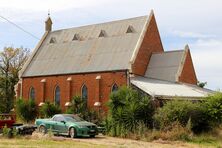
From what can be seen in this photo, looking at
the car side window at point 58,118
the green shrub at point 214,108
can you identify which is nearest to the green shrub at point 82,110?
the car side window at point 58,118

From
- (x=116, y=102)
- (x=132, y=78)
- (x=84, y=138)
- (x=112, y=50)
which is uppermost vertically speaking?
(x=112, y=50)

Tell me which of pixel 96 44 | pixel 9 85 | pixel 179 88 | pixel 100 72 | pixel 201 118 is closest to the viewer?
pixel 201 118

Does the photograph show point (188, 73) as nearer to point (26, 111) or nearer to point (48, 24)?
point (26, 111)

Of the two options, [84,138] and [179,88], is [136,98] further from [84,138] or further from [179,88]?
[179,88]

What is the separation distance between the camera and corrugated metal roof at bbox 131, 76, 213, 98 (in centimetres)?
3427

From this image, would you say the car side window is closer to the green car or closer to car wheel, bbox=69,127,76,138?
the green car

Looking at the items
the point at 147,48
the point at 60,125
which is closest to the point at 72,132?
the point at 60,125

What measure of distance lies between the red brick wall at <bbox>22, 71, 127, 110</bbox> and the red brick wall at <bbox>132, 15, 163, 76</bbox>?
2342 mm

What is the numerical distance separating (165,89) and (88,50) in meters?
12.5

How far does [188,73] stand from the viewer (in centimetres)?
4338

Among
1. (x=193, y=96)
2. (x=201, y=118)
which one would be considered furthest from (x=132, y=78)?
(x=201, y=118)

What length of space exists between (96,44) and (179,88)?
12052 mm

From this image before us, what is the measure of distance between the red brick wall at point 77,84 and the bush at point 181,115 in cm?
1006

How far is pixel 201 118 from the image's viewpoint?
30734 mm
